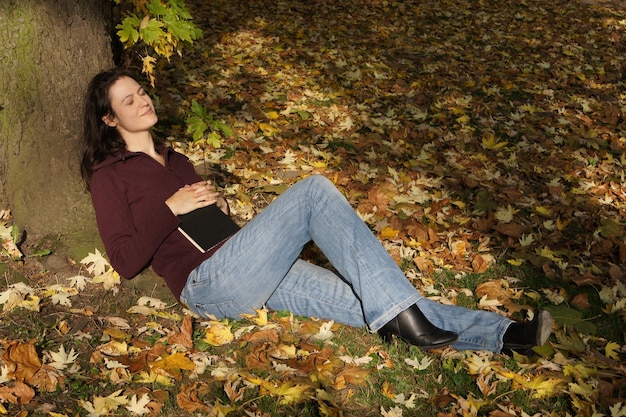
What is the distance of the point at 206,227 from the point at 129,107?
0.73m

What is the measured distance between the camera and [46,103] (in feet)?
10.8

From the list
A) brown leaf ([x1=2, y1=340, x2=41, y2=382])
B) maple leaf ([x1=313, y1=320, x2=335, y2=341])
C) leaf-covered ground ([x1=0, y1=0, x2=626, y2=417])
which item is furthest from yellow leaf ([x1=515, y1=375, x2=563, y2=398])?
brown leaf ([x1=2, y1=340, x2=41, y2=382])

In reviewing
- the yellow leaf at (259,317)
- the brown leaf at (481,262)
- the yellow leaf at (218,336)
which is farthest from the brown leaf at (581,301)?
the yellow leaf at (218,336)

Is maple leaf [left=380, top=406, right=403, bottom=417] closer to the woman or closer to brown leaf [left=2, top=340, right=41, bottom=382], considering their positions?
the woman

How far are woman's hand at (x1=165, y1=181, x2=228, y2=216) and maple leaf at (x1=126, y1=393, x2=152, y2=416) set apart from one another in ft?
2.97

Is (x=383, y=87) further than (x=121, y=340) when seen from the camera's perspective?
Yes

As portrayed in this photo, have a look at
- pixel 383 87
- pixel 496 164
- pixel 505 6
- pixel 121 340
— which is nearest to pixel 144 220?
pixel 121 340

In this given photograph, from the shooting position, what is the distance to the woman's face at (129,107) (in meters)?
3.18

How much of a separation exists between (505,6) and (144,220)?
353 inches

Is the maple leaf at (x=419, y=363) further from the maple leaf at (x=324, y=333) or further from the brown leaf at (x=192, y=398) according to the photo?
the brown leaf at (x=192, y=398)

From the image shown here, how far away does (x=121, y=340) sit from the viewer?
9.85 ft

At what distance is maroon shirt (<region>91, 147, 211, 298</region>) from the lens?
297 cm

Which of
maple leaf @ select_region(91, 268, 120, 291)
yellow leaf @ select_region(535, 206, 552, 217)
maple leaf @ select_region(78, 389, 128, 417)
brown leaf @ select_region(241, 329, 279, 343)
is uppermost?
maple leaf @ select_region(91, 268, 120, 291)

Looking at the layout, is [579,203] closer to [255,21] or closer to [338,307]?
[338,307]
